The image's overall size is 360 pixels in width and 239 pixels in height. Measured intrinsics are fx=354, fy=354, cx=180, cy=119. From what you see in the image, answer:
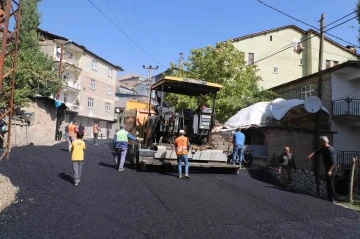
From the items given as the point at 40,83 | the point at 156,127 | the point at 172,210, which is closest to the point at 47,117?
the point at 40,83

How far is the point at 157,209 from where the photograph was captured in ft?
23.0

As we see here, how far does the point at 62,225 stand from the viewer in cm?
566

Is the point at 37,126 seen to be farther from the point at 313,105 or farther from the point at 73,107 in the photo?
the point at 73,107

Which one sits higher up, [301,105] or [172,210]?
[301,105]

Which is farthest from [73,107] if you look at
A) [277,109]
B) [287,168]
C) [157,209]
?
[157,209]

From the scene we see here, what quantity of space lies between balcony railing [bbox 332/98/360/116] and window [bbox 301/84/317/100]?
167 centimetres

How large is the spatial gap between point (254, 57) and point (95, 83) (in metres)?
23.0

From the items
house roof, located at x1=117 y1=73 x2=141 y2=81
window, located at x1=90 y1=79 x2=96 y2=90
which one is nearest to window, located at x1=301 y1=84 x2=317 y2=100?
window, located at x1=90 y1=79 x2=96 y2=90

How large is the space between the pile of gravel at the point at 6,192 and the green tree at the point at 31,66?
1203 cm

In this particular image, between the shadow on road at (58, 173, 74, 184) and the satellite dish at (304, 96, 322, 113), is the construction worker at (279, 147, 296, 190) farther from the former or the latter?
the shadow on road at (58, 173, 74, 184)

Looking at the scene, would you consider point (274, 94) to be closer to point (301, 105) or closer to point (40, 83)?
point (301, 105)

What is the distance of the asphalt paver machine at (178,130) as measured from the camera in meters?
11.5

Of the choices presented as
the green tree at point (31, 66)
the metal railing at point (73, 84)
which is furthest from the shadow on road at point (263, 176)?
the metal railing at point (73, 84)

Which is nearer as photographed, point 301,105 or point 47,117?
point 301,105
